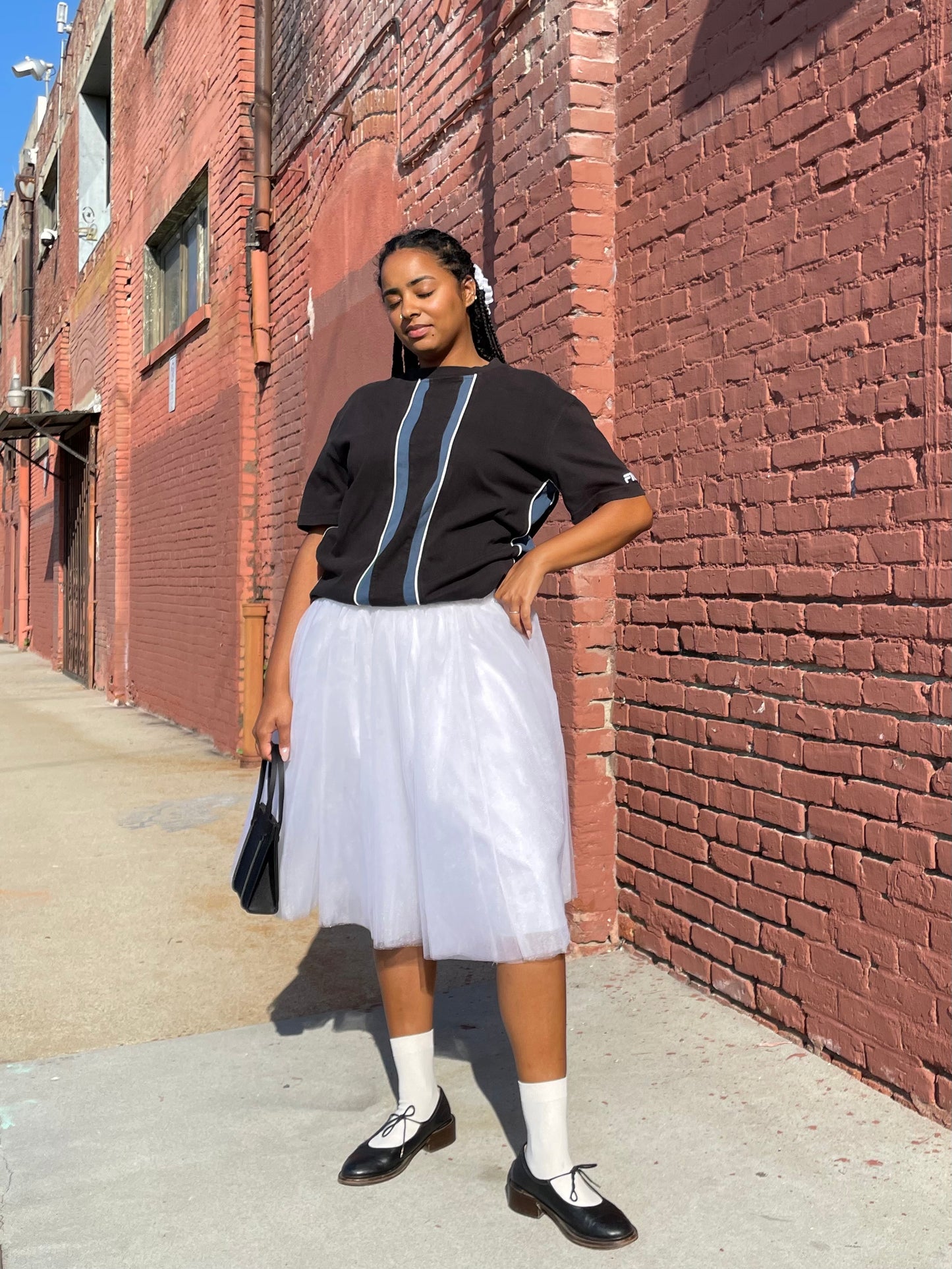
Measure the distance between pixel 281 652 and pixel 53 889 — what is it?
2878mm

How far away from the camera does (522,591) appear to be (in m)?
2.12

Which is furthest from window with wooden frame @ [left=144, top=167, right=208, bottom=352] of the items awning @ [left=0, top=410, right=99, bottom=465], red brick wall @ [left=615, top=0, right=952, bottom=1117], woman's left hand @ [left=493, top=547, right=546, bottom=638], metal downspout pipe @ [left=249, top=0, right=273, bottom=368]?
woman's left hand @ [left=493, top=547, right=546, bottom=638]

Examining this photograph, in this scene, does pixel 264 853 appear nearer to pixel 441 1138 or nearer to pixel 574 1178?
pixel 441 1138

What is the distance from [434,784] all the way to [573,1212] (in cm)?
81

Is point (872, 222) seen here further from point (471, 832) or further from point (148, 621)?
point (148, 621)

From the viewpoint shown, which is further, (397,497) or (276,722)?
(276,722)

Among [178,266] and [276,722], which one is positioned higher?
[178,266]

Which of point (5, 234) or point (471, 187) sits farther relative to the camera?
point (5, 234)

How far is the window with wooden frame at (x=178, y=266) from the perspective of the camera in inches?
389

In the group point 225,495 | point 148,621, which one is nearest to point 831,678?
point 225,495

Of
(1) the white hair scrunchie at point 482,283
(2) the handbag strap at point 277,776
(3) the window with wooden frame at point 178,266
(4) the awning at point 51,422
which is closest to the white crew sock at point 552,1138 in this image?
(2) the handbag strap at point 277,776

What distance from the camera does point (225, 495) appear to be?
8.71m

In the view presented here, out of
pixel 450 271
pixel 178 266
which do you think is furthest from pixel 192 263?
pixel 450 271

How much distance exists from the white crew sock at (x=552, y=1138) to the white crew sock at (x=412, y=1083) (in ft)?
0.98
